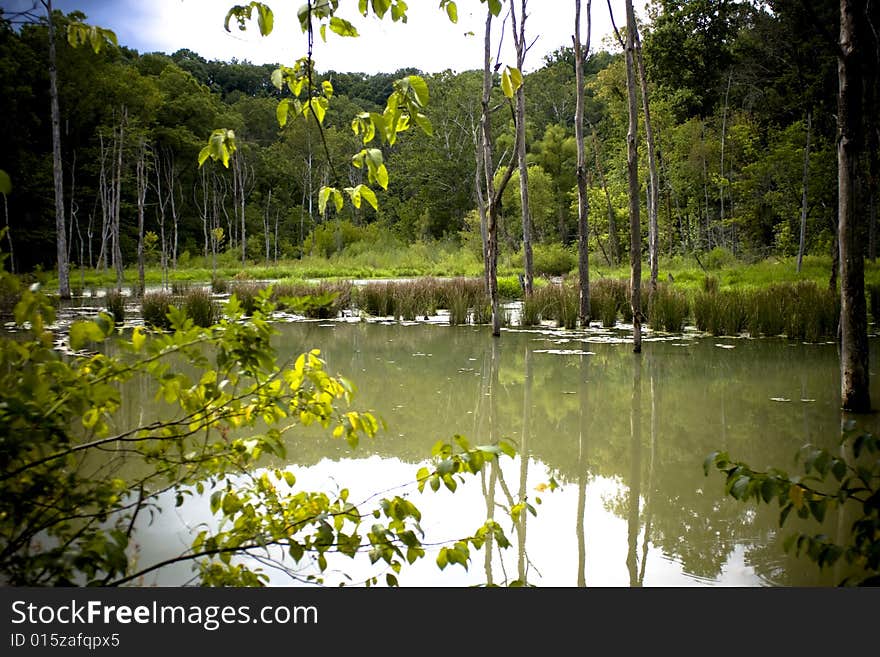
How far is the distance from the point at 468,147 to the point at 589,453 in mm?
36590

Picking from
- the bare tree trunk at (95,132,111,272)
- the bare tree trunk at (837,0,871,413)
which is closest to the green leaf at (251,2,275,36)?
the bare tree trunk at (837,0,871,413)

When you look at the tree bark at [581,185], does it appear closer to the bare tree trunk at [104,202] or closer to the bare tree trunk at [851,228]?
the bare tree trunk at [851,228]

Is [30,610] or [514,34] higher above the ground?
[514,34]

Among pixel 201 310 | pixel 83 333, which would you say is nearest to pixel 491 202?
pixel 201 310

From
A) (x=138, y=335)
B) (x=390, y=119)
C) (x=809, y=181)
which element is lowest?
(x=138, y=335)

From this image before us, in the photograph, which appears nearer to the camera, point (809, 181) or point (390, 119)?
point (390, 119)

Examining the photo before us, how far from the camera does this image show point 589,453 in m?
4.17

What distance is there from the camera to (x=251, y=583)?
1.58 m

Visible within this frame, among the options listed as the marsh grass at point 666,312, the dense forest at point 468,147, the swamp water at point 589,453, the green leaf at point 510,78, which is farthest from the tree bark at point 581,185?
the green leaf at point 510,78

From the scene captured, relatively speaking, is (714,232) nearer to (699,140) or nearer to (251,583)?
(699,140)

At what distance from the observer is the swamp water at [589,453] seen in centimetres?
257

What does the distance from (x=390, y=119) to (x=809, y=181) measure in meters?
17.2

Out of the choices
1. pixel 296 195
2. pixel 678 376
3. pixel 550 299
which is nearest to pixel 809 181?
pixel 550 299

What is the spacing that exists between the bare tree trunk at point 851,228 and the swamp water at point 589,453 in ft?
0.87
